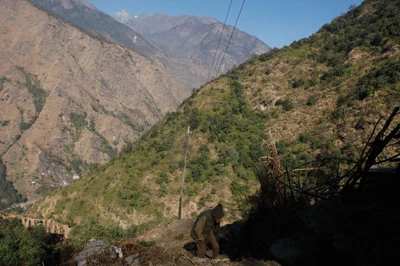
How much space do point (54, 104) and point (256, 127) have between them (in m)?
134

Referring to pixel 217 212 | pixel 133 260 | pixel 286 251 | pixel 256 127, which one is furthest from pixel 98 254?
pixel 256 127

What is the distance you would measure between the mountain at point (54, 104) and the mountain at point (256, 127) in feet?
238

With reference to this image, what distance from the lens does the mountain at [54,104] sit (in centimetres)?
11375

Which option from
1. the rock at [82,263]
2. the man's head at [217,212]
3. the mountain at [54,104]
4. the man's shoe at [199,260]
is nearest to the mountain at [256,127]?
the man's shoe at [199,260]

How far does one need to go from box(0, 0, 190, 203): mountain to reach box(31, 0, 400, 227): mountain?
7266cm

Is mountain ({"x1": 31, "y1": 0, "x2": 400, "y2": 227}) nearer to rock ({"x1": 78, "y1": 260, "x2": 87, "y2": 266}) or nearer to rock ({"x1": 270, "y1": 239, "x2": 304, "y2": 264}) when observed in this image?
rock ({"x1": 270, "y1": 239, "x2": 304, "y2": 264})

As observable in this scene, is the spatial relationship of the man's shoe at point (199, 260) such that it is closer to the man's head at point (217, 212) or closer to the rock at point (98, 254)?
the man's head at point (217, 212)

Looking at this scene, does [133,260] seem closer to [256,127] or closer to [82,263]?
[82,263]

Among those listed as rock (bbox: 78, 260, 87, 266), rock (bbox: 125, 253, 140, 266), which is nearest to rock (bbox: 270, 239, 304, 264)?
rock (bbox: 125, 253, 140, 266)

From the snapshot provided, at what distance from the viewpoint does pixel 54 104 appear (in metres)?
140

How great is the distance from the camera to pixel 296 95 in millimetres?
40438

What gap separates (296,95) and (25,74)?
16895 centimetres

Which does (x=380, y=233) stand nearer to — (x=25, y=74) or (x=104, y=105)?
(x=104, y=105)

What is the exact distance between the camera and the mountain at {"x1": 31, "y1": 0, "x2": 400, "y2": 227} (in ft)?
102
